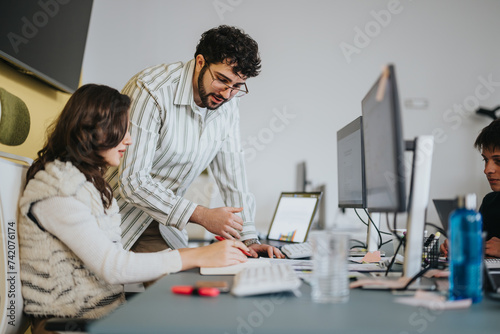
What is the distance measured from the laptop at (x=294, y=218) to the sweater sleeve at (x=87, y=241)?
1.07 meters

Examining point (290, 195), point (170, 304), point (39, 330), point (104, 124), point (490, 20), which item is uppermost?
point (490, 20)

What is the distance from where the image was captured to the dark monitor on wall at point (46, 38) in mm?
1738

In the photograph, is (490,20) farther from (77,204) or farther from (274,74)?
(77,204)

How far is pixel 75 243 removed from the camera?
37.4 inches

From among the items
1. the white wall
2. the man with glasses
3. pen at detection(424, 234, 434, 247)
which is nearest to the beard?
the man with glasses

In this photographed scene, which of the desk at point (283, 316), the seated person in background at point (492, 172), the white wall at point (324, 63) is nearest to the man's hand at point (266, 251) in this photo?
the desk at point (283, 316)

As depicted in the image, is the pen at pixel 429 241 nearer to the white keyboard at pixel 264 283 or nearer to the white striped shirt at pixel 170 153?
the white keyboard at pixel 264 283

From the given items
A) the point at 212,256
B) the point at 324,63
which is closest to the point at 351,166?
the point at 212,256

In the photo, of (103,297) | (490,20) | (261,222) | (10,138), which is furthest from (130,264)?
(490,20)

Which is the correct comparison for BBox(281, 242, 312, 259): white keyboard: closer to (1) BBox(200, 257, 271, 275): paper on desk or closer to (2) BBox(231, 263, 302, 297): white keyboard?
(1) BBox(200, 257, 271, 275): paper on desk

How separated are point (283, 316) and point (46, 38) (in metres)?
1.96

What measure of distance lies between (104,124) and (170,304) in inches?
22.7

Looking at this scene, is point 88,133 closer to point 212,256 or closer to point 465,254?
point 212,256

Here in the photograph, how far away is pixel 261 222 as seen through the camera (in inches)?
144
